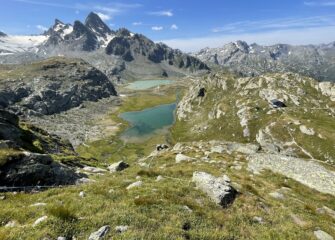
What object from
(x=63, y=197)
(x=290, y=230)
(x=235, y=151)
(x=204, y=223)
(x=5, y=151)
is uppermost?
(x=5, y=151)

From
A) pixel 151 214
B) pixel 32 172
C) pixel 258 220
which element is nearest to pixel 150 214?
pixel 151 214

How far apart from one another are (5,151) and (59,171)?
5.37 meters

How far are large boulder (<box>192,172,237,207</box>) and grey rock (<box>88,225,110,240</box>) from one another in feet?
32.4

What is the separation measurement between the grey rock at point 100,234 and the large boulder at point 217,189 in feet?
32.4

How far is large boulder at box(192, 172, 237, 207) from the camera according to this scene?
72.8 ft

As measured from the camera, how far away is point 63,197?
19.4 meters

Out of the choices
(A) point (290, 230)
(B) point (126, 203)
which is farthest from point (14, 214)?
(A) point (290, 230)

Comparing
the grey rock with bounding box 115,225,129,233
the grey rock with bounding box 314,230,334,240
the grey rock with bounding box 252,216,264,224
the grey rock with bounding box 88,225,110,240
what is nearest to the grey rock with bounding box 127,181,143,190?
the grey rock with bounding box 115,225,129,233

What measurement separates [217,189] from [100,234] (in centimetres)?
1141

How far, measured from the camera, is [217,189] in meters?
23.1

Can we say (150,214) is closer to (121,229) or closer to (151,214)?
(151,214)

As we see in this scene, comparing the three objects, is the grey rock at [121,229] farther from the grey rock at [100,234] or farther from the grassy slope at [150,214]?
the grey rock at [100,234]

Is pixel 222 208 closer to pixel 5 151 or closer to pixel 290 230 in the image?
pixel 290 230

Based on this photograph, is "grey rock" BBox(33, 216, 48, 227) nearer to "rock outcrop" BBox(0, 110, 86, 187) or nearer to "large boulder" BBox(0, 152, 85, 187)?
"rock outcrop" BBox(0, 110, 86, 187)
